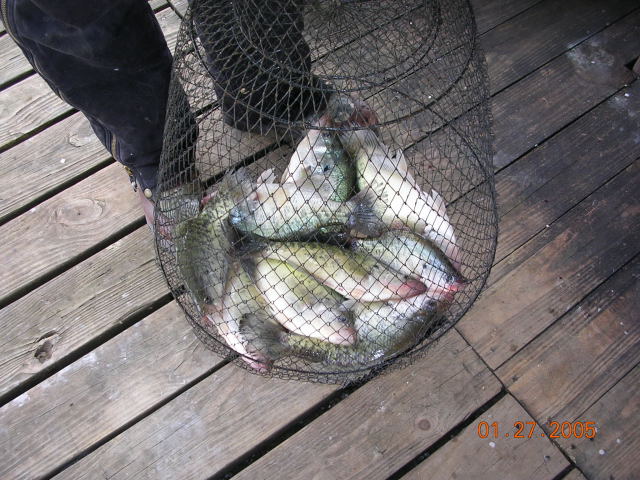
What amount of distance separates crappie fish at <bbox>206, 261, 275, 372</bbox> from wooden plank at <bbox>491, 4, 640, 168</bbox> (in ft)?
3.36

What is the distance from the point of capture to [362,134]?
4.14 ft

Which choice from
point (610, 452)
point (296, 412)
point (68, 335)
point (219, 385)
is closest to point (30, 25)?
point (68, 335)

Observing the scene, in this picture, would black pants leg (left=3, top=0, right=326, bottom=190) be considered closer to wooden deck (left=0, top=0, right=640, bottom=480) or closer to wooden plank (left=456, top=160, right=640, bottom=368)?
wooden deck (left=0, top=0, right=640, bottom=480)

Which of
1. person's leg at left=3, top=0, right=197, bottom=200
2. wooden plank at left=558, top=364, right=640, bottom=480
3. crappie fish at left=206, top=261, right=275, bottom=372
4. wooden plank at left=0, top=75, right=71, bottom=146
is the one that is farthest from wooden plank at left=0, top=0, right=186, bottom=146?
wooden plank at left=558, top=364, right=640, bottom=480

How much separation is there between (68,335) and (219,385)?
1.62 feet

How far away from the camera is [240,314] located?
1244mm

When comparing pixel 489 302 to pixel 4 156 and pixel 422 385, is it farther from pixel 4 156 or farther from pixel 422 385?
pixel 4 156

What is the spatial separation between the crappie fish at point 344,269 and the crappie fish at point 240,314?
0.11 m

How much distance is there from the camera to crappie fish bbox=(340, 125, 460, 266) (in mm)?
1218

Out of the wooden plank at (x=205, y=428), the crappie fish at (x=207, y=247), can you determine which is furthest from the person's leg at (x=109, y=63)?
the wooden plank at (x=205, y=428)

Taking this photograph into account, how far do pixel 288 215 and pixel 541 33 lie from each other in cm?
148

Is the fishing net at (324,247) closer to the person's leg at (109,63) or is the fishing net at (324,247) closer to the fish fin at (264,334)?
the fish fin at (264,334)

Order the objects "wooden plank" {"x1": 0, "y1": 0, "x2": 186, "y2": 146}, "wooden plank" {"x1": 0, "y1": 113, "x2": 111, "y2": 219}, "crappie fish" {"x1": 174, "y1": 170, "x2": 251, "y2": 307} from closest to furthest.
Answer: "crappie fish" {"x1": 174, "y1": 170, "x2": 251, "y2": 307} → "wooden plank" {"x1": 0, "y1": 113, "x2": 111, "y2": 219} → "wooden plank" {"x1": 0, "y1": 0, "x2": 186, "y2": 146}

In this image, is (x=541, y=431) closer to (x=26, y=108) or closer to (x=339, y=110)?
(x=339, y=110)
